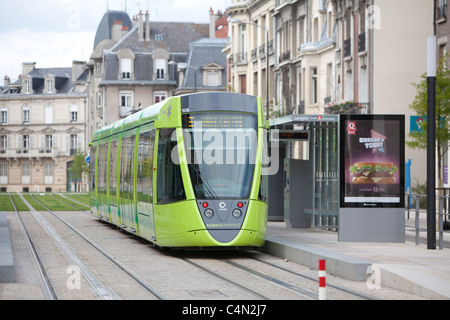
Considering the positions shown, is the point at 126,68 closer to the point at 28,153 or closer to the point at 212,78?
the point at 212,78

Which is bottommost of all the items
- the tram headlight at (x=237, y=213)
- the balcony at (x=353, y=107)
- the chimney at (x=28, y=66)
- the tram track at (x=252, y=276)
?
the tram track at (x=252, y=276)

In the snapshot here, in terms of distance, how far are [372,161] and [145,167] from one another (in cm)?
489

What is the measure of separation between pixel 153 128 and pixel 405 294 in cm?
853

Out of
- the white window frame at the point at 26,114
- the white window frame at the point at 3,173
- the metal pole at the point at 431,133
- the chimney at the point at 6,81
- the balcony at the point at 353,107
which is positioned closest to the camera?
the metal pole at the point at 431,133

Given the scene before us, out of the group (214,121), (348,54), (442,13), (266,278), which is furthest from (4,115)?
(266,278)

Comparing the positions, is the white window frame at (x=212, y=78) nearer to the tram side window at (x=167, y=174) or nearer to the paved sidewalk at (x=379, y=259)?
the paved sidewalk at (x=379, y=259)

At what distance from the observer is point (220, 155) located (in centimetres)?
1919

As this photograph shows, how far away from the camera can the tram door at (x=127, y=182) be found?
24266 millimetres

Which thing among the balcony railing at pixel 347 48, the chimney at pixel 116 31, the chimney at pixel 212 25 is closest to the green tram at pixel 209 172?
the balcony railing at pixel 347 48

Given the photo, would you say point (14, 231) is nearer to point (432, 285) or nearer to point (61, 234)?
point (61, 234)

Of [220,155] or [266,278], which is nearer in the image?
[266,278]

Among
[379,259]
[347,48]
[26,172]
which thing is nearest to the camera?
[379,259]

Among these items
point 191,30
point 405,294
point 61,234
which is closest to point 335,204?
point 61,234

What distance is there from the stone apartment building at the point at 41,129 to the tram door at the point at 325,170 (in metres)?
87.8
